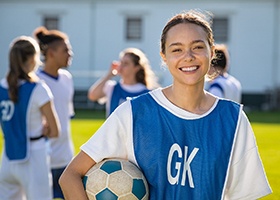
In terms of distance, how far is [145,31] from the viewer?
3156 cm

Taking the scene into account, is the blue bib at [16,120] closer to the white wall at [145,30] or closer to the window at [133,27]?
the white wall at [145,30]

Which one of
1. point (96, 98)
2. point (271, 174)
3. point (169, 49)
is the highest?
point (169, 49)

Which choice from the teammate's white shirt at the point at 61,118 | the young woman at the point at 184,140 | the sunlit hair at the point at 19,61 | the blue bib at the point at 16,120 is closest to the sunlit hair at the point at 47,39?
the teammate's white shirt at the point at 61,118

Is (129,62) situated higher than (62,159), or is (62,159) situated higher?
(129,62)

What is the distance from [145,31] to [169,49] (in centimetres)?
2854

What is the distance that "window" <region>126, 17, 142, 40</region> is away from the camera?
105 ft

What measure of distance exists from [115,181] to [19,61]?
293 cm

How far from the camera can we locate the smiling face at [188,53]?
3129 millimetres

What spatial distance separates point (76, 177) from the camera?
306 cm

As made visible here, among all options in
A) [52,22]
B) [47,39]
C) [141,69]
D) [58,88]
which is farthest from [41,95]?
[52,22]

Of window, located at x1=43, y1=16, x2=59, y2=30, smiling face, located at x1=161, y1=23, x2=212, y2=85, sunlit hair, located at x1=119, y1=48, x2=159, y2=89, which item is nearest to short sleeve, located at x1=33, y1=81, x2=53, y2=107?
sunlit hair, located at x1=119, y1=48, x2=159, y2=89

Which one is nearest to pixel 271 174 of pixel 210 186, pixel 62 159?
pixel 62 159

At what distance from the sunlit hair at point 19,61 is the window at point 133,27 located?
26.1m

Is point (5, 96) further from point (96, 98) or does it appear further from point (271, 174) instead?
point (271, 174)
